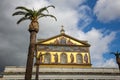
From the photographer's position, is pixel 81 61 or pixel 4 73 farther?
pixel 81 61

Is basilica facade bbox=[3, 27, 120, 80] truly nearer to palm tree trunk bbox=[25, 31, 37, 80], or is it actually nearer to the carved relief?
the carved relief

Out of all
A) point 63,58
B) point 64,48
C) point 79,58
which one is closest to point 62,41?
point 64,48

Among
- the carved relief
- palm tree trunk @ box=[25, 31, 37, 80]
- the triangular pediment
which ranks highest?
the triangular pediment

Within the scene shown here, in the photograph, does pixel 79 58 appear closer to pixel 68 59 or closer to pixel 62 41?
pixel 68 59

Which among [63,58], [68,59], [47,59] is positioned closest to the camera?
[47,59]

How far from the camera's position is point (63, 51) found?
4472 cm

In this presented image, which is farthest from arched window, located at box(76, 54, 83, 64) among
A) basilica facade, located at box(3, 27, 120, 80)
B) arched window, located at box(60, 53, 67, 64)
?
arched window, located at box(60, 53, 67, 64)

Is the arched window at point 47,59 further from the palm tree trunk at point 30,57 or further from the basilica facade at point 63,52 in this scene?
the palm tree trunk at point 30,57

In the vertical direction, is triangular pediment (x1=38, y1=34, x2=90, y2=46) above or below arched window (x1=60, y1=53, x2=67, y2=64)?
above

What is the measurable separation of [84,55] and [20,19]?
2784 centimetres

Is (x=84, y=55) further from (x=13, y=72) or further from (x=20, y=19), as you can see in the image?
(x=20, y=19)

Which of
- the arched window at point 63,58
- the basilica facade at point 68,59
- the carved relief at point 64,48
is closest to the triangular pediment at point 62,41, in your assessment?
the basilica facade at point 68,59

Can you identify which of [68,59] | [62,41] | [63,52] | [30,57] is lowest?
[30,57]

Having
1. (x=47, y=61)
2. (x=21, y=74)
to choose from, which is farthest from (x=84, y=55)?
(x=21, y=74)
